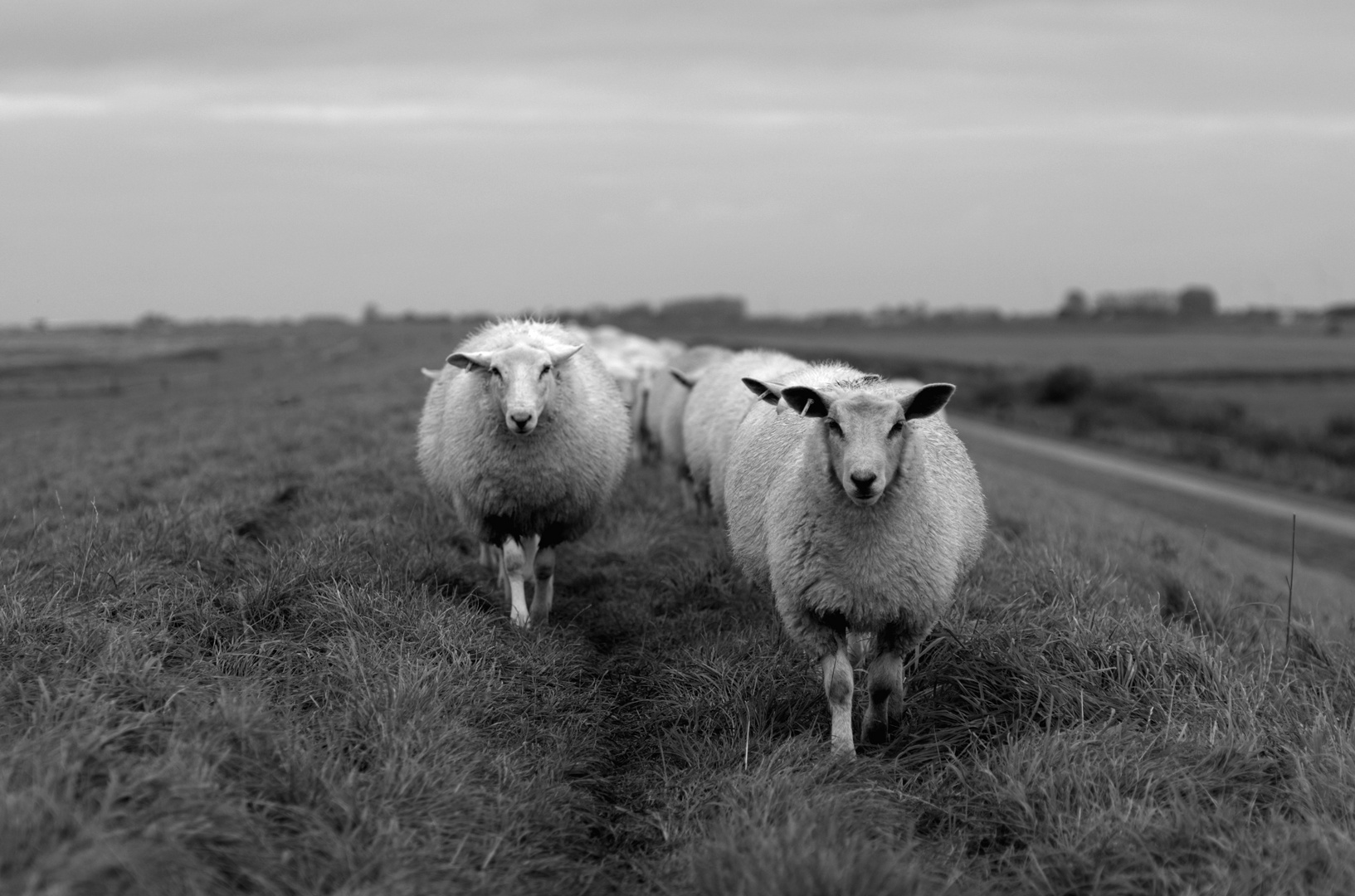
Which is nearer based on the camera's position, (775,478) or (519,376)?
(775,478)

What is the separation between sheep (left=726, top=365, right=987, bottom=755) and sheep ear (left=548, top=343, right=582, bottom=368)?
2.57 meters

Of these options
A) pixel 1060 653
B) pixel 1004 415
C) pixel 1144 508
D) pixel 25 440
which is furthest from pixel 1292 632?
pixel 1004 415

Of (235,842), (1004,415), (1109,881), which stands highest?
(235,842)

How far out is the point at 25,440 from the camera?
803 inches

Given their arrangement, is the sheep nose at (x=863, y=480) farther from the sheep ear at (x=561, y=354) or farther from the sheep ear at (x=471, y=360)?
the sheep ear at (x=471, y=360)

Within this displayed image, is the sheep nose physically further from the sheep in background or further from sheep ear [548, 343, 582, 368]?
the sheep in background

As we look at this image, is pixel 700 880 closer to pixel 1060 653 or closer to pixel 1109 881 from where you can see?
pixel 1109 881

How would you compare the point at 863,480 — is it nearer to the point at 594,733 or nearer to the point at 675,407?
the point at 594,733

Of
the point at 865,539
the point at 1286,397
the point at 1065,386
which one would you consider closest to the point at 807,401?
the point at 865,539

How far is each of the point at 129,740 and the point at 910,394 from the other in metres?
3.87

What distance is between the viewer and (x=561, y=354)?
815 cm

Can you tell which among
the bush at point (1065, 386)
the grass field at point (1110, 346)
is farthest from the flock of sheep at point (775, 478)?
the grass field at point (1110, 346)

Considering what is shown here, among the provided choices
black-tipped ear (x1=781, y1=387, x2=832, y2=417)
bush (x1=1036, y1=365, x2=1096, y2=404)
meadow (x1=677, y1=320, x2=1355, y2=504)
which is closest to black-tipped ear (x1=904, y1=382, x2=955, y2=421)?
black-tipped ear (x1=781, y1=387, x2=832, y2=417)

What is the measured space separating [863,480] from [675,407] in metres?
7.73
